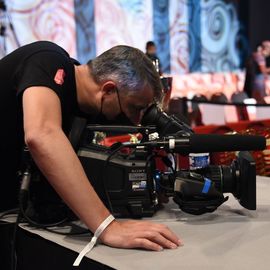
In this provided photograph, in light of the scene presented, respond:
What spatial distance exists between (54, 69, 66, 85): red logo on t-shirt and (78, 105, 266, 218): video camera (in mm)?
132

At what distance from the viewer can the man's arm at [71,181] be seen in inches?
35.8

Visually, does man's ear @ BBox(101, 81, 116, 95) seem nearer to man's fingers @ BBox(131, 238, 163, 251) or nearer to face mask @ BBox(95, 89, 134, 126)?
face mask @ BBox(95, 89, 134, 126)

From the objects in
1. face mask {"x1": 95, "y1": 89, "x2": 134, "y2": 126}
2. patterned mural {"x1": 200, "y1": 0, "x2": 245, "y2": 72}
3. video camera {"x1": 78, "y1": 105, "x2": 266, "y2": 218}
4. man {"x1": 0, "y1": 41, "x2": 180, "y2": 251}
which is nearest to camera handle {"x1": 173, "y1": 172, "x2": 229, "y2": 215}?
video camera {"x1": 78, "y1": 105, "x2": 266, "y2": 218}

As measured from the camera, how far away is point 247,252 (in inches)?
34.5

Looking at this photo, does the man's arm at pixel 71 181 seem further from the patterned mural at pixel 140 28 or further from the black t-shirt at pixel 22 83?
the patterned mural at pixel 140 28

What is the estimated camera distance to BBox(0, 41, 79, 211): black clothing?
3.31 feet

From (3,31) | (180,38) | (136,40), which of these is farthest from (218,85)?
(3,31)

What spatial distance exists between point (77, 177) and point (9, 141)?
0.29m

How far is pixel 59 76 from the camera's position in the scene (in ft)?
3.35

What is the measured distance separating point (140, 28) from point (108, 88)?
4.11 meters

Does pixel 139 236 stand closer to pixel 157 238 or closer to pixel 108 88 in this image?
pixel 157 238

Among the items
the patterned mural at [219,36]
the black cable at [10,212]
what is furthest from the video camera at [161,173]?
the patterned mural at [219,36]

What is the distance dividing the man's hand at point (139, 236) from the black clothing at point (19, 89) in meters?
0.31

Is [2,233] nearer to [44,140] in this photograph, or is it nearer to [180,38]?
[44,140]
